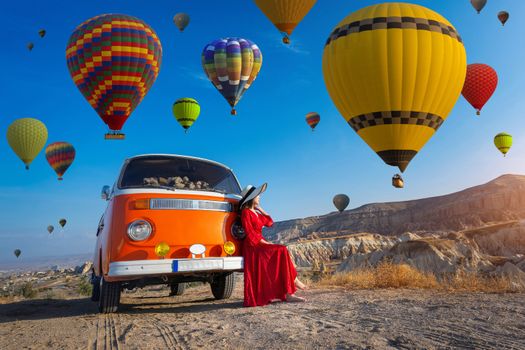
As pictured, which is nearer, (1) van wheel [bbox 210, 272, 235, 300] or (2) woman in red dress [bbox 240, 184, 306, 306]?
(2) woman in red dress [bbox 240, 184, 306, 306]

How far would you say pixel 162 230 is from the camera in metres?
6.09

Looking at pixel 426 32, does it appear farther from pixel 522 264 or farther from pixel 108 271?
pixel 522 264

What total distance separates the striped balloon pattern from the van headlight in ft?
118

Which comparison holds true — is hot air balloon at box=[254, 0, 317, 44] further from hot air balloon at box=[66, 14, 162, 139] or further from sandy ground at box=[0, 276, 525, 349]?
sandy ground at box=[0, 276, 525, 349]

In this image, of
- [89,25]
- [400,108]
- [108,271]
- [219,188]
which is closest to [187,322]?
[108,271]

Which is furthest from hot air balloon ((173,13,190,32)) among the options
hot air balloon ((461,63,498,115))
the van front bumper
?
the van front bumper

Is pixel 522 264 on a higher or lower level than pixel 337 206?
lower

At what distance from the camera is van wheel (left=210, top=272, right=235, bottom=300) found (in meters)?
7.87

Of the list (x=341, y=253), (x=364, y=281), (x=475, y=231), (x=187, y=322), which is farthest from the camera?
(x=341, y=253)

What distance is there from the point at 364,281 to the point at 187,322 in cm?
431

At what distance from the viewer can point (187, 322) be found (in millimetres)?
5391

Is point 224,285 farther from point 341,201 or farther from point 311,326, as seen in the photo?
point 341,201

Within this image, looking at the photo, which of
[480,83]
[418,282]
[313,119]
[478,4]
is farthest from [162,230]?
[313,119]

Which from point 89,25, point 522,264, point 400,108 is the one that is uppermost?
point 89,25
